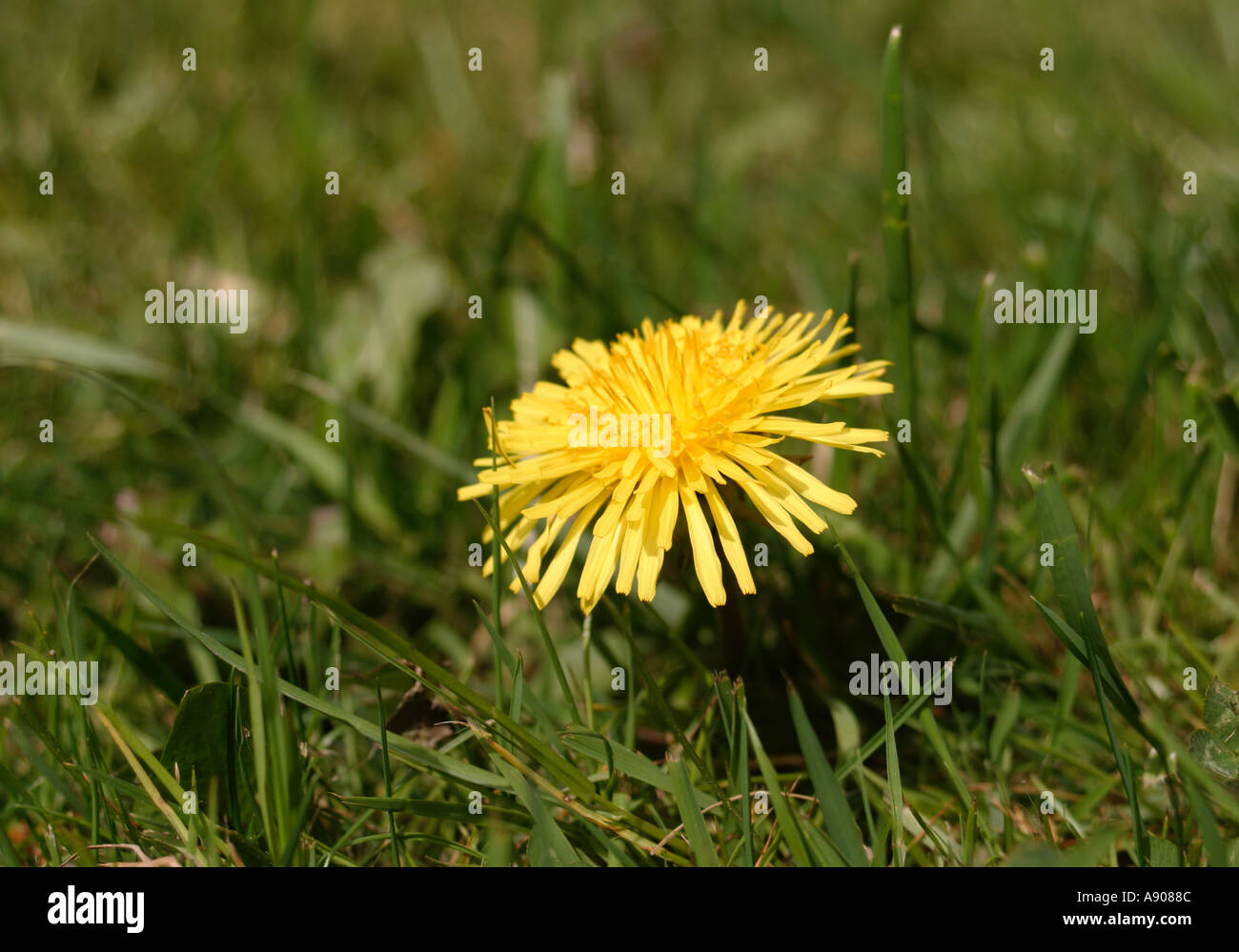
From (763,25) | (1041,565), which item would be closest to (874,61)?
(763,25)

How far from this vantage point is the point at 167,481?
2934 mm

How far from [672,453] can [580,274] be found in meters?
1.34

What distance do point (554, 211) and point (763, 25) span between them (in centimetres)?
239

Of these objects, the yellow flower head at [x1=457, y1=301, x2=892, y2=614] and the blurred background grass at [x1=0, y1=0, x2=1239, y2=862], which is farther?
the blurred background grass at [x1=0, y1=0, x2=1239, y2=862]

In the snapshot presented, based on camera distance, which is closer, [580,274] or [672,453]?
[672,453]

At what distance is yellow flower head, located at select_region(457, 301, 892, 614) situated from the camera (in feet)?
5.61

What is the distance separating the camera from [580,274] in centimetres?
293

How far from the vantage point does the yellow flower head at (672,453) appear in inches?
67.4

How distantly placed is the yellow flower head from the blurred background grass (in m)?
0.38

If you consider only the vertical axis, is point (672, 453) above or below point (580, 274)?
below

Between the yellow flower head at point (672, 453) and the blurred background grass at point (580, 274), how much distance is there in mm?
376

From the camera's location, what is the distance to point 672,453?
1762 mm

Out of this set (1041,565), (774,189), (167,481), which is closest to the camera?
(1041,565)
